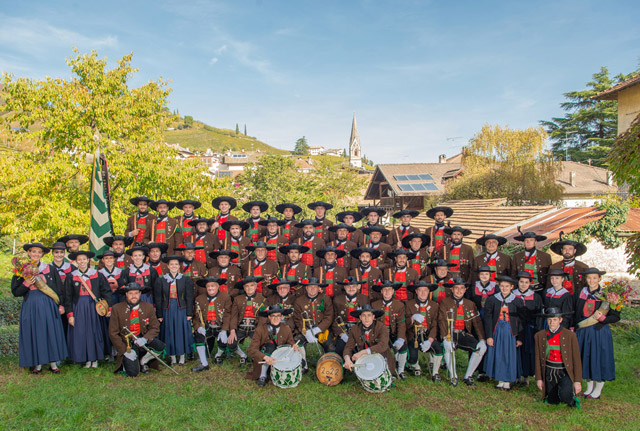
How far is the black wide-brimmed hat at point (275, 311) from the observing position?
7297 mm

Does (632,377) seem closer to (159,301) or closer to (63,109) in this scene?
(159,301)

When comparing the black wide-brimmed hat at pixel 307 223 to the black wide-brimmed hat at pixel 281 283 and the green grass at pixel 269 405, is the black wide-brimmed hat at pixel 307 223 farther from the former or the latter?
the green grass at pixel 269 405

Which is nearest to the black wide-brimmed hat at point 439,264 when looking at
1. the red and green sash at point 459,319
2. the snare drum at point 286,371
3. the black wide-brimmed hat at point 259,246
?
the red and green sash at point 459,319

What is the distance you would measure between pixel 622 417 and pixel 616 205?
29.6 ft

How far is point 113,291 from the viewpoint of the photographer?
7977 mm

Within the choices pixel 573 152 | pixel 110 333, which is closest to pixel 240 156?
pixel 573 152

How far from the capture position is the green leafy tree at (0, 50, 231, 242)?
37.5 ft

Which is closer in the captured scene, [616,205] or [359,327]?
[359,327]

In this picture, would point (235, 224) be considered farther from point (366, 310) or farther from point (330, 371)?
point (330, 371)

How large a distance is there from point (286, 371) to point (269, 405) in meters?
0.65

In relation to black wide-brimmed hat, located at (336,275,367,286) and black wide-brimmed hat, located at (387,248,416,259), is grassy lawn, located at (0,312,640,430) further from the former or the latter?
black wide-brimmed hat, located at (387,248,416,259)

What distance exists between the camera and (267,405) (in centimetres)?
631

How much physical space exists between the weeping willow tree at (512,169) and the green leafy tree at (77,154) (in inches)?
703

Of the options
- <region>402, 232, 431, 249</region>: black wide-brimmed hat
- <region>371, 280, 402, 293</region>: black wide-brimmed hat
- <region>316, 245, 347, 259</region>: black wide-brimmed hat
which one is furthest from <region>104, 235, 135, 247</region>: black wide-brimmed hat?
<region>402, 232, 431, 249</region>: black wide-brimmed hat
